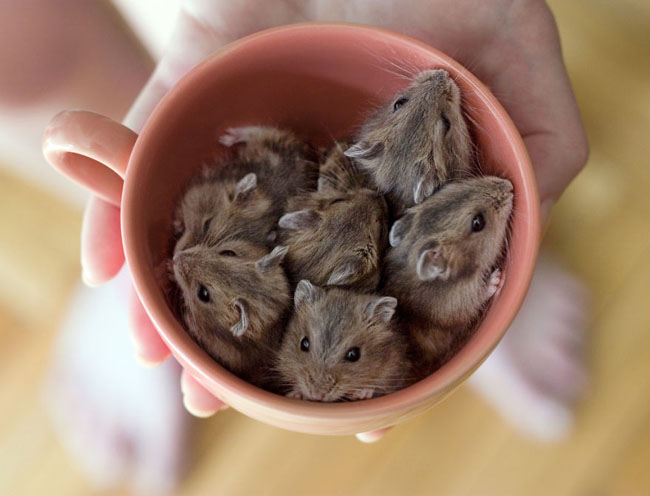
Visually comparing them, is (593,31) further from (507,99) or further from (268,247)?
(268,247)

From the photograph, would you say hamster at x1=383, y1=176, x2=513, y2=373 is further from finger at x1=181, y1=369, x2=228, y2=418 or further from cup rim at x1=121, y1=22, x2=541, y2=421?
finger at x1=181, y1=369, x2=228, y2=418

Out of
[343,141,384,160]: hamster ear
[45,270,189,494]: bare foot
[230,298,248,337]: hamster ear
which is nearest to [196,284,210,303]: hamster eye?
[230,298,248,337]: hamster ear

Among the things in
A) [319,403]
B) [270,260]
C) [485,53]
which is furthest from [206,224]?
[485,53]

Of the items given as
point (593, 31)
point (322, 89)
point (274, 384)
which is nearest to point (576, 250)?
point (593, 31)

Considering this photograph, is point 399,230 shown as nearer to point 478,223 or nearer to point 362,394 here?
point 478,223

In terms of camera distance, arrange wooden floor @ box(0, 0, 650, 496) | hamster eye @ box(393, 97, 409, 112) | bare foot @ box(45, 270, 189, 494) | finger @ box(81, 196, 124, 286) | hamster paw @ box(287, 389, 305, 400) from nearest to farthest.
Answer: hamster paw @ box(287, 389, 305, 400)
hamster eye @ box(393, 97, 409, 112)
finger @ box(81, 196, 124, 286)
wooden floor @ box(0, 0, 650, 496)
bare foot @ box(45, 270, 189, 494)

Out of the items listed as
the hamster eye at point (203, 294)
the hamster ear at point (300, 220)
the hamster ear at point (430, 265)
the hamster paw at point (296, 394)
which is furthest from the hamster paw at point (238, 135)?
the hamster paw at point (296, 394)
